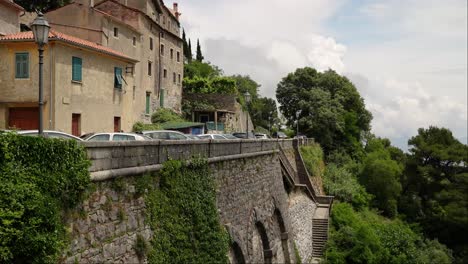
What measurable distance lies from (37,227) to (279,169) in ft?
60.2

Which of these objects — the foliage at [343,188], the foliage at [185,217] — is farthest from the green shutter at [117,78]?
the foliage at [343,188]

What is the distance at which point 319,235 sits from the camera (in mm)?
28281

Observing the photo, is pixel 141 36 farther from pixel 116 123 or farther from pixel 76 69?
pixel 76 69

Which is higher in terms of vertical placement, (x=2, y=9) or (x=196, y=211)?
(x=2, y=9)

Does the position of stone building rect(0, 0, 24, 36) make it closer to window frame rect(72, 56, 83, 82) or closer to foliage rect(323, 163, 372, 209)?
window frame rect(72, 56, 83, 82)

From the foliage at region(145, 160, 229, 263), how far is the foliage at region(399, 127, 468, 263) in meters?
37.6

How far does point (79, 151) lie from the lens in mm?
7215

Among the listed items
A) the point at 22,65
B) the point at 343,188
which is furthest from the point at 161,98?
the point at 22,65

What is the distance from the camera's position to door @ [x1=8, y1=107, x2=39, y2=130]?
20.3 metres

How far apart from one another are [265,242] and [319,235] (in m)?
10.6

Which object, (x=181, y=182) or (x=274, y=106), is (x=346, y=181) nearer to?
(x=181, y=182)

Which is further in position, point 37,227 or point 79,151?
point 79,151

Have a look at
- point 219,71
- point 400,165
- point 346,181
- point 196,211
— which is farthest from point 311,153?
point 219,71

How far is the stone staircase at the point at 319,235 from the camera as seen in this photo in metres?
27.2
